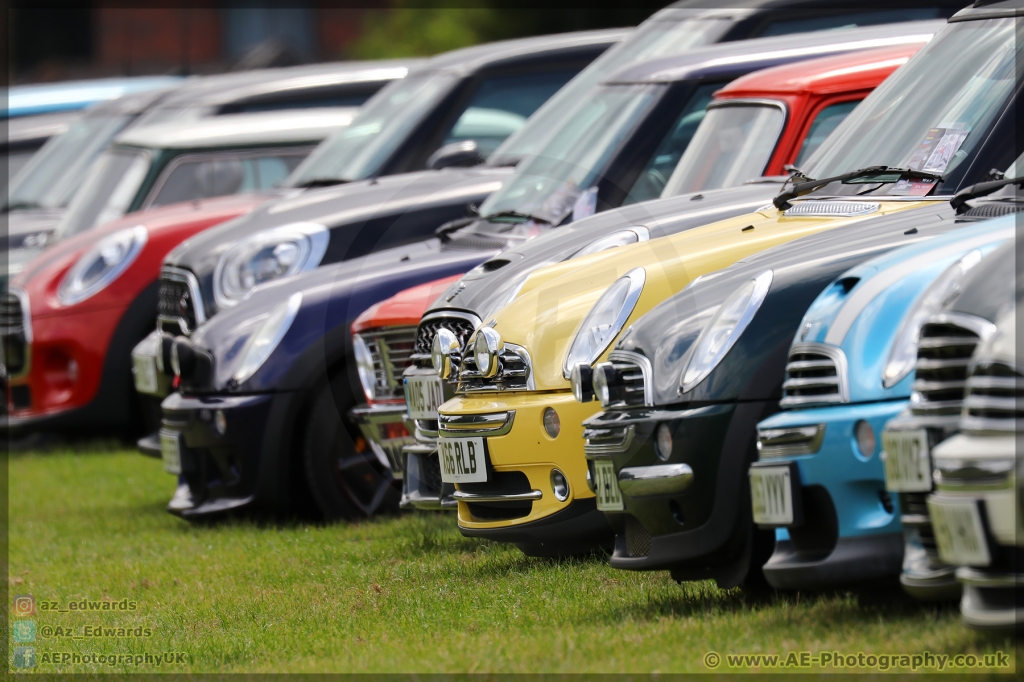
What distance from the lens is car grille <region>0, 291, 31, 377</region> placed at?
11570mm

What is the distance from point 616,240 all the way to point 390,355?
4.45ft

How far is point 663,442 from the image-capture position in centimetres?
466

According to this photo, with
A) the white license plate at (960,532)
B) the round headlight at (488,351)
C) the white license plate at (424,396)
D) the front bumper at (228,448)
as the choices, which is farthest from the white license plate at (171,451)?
the white license plate at (960,532)

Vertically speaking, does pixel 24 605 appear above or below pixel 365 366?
below

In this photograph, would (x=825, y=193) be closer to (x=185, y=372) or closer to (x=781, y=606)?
(x=781, y=606)

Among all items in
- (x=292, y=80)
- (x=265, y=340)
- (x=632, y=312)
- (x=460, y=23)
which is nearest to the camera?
(x=632, y=312)

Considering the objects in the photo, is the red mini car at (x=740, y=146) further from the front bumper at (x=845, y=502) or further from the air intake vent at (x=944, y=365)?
the air intake vent at (x=944, y=365)

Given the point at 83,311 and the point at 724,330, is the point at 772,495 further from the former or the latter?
the point at 83,311

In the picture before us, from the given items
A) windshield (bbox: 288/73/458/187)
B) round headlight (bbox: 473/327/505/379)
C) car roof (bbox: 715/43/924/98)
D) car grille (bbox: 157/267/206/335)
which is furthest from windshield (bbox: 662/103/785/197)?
windshield (bbox: 288/73/458/187)

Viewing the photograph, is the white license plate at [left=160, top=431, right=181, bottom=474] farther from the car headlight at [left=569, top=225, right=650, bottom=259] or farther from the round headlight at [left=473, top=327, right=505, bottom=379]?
the round headlight at [left=473, top=327, right=505, bottom=379]

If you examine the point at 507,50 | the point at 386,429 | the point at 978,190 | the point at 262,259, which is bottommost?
the point at 386,429

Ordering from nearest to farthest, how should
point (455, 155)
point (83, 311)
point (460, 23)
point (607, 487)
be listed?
point (607, 487)
point (455, 155)
point (83, 311)
point (460, 23)

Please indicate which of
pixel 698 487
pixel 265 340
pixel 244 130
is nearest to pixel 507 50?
pixel 244 130

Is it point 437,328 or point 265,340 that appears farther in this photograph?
point 265,340
